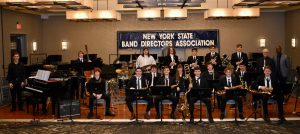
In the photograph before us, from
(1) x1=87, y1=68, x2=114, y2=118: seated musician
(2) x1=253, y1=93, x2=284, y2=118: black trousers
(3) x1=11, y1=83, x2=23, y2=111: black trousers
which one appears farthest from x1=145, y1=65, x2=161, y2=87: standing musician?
(3) x1=11, y1=83, x2=23, y2=111: black trousers

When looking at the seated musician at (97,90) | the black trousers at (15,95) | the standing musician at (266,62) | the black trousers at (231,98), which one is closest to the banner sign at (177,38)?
the standing musician at (266,62)

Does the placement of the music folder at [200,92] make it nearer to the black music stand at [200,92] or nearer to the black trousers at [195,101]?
the black music stand at [200,92]

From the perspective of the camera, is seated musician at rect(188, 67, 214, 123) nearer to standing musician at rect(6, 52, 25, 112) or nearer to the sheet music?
the sheet music

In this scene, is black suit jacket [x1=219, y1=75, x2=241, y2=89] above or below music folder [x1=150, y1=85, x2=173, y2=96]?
above

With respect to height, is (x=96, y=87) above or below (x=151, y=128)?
above

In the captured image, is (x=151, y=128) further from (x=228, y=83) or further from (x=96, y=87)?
(x=228, y=83)

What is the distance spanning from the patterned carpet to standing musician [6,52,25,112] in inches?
87.3

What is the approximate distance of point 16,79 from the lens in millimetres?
13258

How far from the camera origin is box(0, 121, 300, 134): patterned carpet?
10.1 metres

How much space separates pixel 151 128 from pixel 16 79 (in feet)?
17.2

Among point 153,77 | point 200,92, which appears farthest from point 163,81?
point 200,92

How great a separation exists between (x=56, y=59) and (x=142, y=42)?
485 centimetres

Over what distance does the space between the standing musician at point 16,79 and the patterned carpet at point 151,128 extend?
87.3 inches

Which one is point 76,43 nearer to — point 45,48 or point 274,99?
point 45,48
